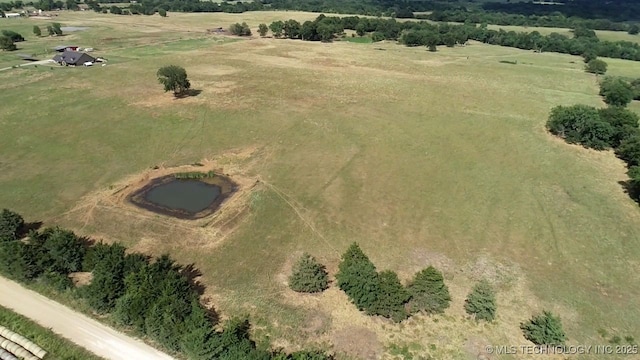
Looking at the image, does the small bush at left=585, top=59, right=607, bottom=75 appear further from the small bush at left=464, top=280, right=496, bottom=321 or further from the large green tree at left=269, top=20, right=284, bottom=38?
the small bush at left=464, top=280, right=496, bottom=321

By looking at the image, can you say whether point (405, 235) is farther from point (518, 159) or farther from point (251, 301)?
point (518, 159)

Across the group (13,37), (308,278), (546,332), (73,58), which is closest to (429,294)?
(546,332)

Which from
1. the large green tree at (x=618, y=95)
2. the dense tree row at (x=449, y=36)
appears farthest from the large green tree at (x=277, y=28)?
the large green tree at (x=618, y=95)

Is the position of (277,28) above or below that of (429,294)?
above

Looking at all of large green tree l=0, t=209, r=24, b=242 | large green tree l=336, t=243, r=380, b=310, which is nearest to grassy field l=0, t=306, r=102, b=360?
large green tree l=0, t=209, r=24, b=242

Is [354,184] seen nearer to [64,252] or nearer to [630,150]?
[64,252]

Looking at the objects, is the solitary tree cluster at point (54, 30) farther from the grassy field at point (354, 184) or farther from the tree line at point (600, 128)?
the tree line at point (600, 128)
